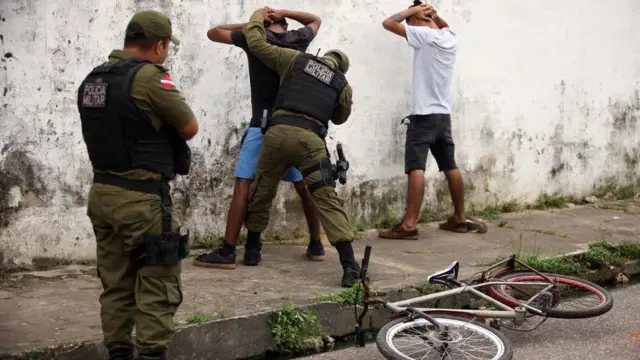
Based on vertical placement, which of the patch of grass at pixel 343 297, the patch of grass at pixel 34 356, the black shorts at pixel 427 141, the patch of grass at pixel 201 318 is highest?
the black shorts at pixel 427 141

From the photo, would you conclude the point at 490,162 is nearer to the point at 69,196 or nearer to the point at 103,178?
the point at 69,196

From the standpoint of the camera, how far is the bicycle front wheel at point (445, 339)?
15.8ft

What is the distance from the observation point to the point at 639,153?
34.7 feet

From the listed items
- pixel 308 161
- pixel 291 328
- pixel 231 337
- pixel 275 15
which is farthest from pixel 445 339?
pixel 275 15

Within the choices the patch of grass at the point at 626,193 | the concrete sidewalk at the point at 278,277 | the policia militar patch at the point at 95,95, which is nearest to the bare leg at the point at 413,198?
the concrete sidewalk at the point at 278,277

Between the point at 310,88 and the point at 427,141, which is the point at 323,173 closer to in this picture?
the point at 310,88

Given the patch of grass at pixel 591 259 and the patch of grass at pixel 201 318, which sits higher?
the patch of grass at pixel 591 259

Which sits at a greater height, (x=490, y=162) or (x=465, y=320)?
(x=490, y=162)

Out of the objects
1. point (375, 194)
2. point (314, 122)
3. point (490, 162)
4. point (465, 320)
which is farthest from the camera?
point (490, 162)

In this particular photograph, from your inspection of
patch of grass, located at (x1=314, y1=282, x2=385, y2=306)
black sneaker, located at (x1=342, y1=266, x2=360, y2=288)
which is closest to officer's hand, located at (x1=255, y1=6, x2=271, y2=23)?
black sneaker, located at (x1=342, y1=266, x2=360, y2=288)

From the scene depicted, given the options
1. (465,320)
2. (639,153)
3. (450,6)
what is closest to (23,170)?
(465,320)

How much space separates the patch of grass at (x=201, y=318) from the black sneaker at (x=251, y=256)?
1376mm

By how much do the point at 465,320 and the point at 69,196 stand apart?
2996mm

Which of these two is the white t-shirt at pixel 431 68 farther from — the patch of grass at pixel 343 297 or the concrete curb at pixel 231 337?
the patch of grass at pixel 343 297
